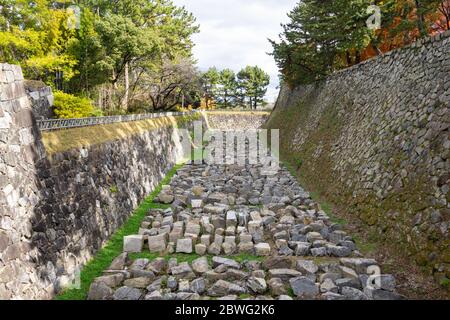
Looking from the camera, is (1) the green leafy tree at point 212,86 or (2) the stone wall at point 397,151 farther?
(1) the green leafy tree at point 212,86

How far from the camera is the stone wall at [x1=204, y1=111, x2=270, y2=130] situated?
4572 centimetres

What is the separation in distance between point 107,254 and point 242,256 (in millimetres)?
3355

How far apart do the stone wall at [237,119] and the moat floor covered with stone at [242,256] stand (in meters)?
34.3

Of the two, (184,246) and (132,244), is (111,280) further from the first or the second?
(184,246)

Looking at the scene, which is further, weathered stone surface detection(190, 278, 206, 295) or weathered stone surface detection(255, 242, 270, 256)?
weathered stone surface detection(255, 242, 270, 256)

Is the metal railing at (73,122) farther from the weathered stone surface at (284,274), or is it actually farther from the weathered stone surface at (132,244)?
the weathered stone surface at (284,274)

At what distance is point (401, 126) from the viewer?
26.9 ft

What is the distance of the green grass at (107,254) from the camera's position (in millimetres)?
5859

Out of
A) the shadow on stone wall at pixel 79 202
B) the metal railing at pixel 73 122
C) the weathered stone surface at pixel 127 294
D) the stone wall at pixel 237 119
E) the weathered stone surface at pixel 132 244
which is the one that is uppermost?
the stone wall at pixel 237 119

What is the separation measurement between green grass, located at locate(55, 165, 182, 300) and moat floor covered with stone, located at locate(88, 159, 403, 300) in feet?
0.89

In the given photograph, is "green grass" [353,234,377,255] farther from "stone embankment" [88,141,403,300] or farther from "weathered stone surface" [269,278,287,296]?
"weathered stone surface" [269,278,287,296]

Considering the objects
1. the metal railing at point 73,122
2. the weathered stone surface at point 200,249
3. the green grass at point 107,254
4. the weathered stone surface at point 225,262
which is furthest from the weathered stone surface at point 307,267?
the metal railing at point 73,122

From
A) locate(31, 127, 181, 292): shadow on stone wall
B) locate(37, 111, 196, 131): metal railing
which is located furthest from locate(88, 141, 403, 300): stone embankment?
locate(37, 111, 196, 131): metal railing

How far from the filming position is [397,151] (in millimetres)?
7934
